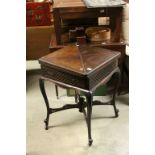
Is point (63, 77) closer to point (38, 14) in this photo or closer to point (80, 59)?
point (80, 59)

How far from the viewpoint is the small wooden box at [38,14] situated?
9.62ft

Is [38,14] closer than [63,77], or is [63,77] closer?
[63,77]

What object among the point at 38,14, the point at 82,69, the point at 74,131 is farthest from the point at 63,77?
the point at 38,14

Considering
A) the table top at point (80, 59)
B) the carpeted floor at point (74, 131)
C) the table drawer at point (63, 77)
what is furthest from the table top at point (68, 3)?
the carpeted floor at point (74, 131)

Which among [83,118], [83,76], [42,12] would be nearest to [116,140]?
[83,118]

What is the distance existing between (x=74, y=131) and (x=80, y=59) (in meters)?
0.61

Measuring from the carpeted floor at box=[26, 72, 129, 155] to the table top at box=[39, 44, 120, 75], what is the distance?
0.57m

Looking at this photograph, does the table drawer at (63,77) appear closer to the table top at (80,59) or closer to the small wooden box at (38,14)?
the table top at (80,59)

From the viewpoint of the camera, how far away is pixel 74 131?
85.2 inches

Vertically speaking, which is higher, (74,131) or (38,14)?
(38,14)

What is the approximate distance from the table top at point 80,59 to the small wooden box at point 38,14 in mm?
983

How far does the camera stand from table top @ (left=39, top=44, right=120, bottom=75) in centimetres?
181
